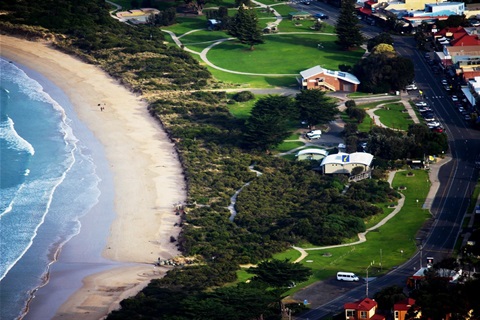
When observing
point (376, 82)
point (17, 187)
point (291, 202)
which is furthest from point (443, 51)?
point (17, 187)

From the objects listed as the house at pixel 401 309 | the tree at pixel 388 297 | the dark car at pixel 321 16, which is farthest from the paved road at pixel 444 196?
the dark car at pixel 321 16

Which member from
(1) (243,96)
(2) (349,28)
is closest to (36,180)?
(1) (243,96)

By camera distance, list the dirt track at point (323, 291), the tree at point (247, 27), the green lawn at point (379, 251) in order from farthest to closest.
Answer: the tree at point (247, 27) → the green lawn at point (379, 251) → the dirt track at point (323, 291)

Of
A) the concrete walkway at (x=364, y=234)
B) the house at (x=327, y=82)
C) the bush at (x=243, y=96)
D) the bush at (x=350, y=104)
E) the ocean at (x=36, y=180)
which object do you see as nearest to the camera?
the concrete walkway at (x=364, y=234)

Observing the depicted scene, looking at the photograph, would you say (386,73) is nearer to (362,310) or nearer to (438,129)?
(438,129)

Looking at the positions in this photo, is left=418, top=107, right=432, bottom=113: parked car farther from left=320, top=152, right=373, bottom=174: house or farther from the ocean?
the ocean

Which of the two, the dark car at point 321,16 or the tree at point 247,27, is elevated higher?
the tree at point 247,27

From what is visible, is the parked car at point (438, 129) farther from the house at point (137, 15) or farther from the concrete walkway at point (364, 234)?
the house at point (137, 15)
